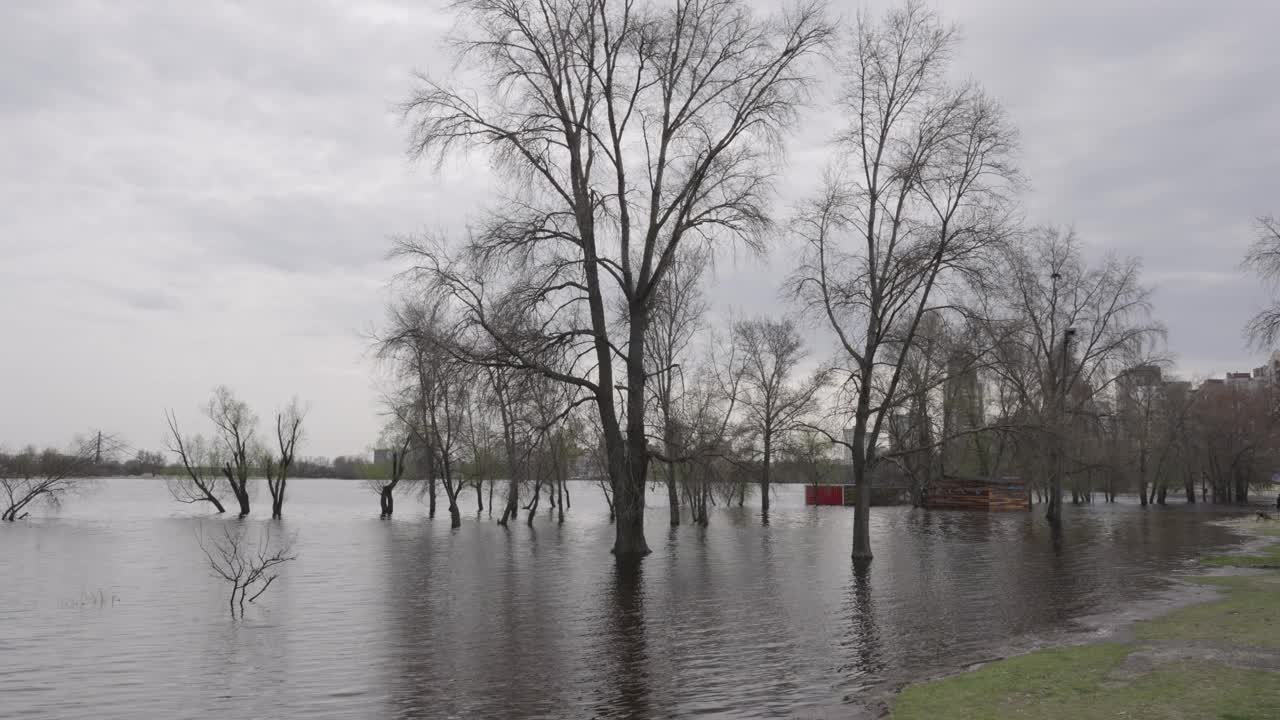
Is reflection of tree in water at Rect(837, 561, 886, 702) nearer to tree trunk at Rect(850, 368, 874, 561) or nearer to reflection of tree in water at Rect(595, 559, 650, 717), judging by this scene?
reflection of tree in water at Rect(595, 559, 650, 717)

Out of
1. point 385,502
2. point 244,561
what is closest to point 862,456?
point 244,561

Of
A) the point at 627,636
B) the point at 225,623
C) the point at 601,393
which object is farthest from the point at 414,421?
the point at 627,636

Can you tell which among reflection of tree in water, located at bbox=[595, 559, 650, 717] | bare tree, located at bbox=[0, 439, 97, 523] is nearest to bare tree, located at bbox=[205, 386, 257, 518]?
bare tree, located at bbox=[0, 439, 97, 523]

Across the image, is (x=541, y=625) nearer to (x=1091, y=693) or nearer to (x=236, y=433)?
(x=1091, y=693)

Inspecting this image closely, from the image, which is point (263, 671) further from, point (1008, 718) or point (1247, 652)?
point (1247, 652)

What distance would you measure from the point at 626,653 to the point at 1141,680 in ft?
26.6

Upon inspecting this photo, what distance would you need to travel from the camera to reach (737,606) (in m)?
21.7

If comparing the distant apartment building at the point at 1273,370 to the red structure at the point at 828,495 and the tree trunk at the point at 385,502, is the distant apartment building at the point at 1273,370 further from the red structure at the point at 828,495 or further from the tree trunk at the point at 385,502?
the tree trunk at the point at 385,502

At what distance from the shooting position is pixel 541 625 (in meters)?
19.2

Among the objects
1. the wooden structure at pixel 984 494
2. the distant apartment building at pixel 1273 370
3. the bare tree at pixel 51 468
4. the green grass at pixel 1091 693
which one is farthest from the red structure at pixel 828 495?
the green grass at pixel 1091 693

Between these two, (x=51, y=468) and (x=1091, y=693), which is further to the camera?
(x=51, y=468)

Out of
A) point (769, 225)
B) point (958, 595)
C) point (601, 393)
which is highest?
point (769, 225)

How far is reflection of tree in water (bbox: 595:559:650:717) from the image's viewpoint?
12.4 metres

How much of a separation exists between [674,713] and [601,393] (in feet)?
58.2
